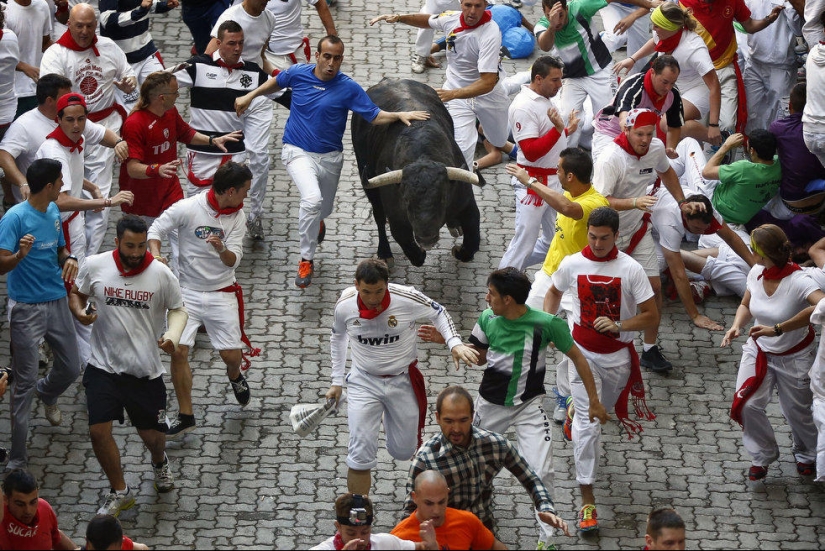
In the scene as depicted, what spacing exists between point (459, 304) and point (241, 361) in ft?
7.73

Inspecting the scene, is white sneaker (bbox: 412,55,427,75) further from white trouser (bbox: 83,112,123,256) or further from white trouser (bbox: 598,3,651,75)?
white trouser (bbox: 83,112,123,256)

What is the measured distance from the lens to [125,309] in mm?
9180

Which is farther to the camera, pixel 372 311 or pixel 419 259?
pixel 419 259

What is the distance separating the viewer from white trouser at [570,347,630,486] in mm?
9289

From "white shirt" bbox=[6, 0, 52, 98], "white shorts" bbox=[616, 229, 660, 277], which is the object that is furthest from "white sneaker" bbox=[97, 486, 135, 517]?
"white shirt" bbox=[6, 0, 52, 98]

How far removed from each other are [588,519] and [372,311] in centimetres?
215

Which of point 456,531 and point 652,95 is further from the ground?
point 652,95

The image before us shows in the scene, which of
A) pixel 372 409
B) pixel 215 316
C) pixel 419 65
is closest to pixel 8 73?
pixel 215 316

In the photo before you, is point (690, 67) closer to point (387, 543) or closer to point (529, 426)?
point (529, 426)

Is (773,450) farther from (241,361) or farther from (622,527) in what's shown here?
(241,361)

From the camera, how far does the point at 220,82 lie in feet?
40.0

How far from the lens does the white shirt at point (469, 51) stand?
13.0 m

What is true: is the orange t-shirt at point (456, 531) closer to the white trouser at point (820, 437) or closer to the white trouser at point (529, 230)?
the white trouser at point (820, 437)

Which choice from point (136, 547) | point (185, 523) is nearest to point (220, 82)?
point (185, 523)
